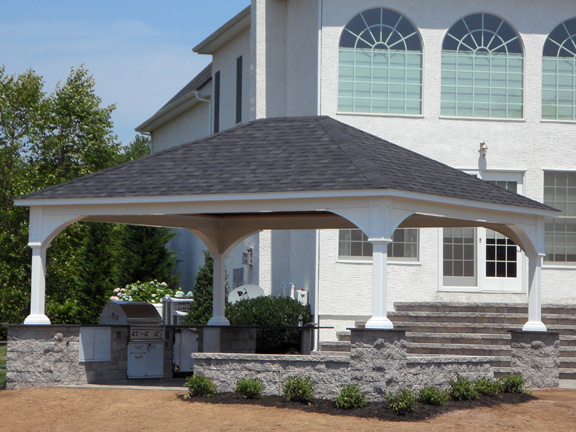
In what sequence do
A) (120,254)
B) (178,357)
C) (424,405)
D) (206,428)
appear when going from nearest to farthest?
(206,428), (424,405), (178,357), (120,254)

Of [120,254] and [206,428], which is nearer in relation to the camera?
[206,428]

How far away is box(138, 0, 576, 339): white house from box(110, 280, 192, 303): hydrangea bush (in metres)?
7.38

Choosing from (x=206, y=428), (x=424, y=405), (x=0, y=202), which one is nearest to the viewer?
(x=206, y=428)

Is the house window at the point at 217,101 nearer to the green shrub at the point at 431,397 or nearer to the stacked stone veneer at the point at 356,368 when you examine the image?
the stacked stone veneer at the point at 356,368

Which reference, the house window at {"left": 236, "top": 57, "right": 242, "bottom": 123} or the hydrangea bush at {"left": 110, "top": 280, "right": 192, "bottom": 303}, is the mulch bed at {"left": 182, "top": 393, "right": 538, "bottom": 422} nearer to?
the house window at {"left": 236, "top": 57, "right": 242, "bottom": 123}

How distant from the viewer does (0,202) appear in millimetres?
27688

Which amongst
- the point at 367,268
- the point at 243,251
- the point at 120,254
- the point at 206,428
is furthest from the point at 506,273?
the point at 120,254

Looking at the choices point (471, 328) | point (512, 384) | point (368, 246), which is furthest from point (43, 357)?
point (471, 328)

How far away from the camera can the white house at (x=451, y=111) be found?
1972 cm

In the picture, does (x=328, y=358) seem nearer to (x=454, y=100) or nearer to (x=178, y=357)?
(x=178, y=357)

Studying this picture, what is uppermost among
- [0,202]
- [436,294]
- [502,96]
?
[502,96]

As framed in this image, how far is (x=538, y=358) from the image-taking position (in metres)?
15.7

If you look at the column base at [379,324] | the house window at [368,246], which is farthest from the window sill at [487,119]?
the column base at [379,324]

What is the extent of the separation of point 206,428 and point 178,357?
5.53 metres
